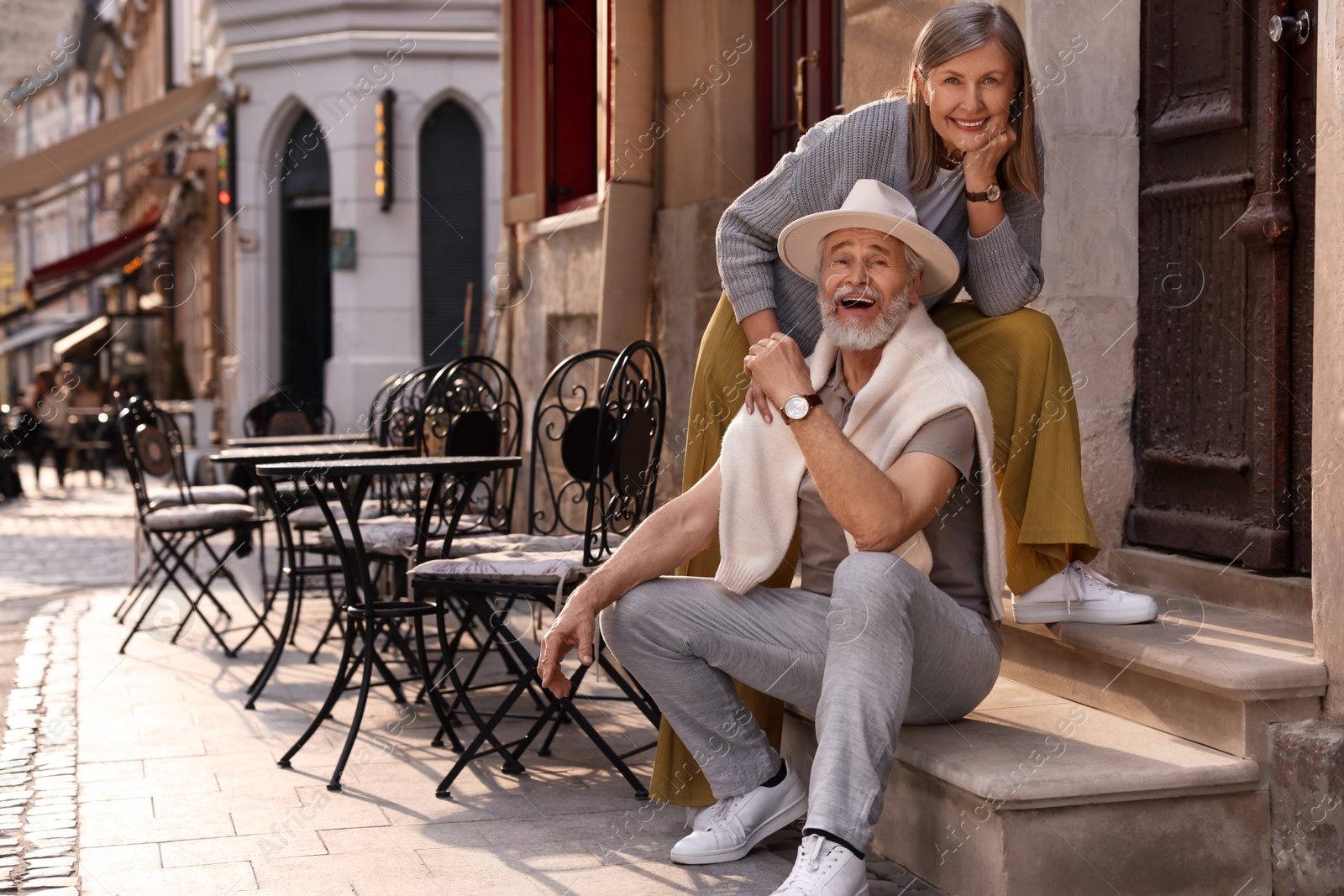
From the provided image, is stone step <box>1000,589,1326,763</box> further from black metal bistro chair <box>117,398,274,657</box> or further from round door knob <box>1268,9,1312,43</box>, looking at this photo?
black metal bistro chair <box>117,398,274,657</box>

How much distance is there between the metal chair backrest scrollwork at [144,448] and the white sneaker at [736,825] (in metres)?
4.44

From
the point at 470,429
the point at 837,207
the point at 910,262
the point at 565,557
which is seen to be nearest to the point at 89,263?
the point at 470,429

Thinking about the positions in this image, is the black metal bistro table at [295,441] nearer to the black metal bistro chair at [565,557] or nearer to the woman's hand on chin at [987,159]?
the black metal bistro chair at [565,557]

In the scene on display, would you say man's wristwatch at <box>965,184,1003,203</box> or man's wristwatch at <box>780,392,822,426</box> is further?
man's wristwatch at <box>965,184,1003,203</box>

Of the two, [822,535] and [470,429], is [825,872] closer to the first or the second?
[822,535]

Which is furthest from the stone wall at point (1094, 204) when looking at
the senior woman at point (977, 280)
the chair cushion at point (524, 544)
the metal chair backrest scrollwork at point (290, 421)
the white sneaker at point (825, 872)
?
the metal chair backrest scrollwork at point (290, 421)

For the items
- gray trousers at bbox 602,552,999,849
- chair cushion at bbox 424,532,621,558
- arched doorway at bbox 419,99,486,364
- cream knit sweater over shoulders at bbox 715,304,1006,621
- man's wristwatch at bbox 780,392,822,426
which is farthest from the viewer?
arched doorway at bbox 419,99,486,364

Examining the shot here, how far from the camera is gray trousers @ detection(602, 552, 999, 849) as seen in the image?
2.91 metres

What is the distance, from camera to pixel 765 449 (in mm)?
3350

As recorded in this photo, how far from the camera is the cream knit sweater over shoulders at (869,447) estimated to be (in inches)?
125

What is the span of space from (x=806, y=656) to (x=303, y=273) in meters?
15.3

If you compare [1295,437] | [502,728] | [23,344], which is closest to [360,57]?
[502,728]

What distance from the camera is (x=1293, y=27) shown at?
3785 millimetres

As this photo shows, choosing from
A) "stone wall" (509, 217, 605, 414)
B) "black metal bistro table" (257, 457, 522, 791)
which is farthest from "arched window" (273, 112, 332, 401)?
"black metal bistro table" (257, 457, 522, 791)
